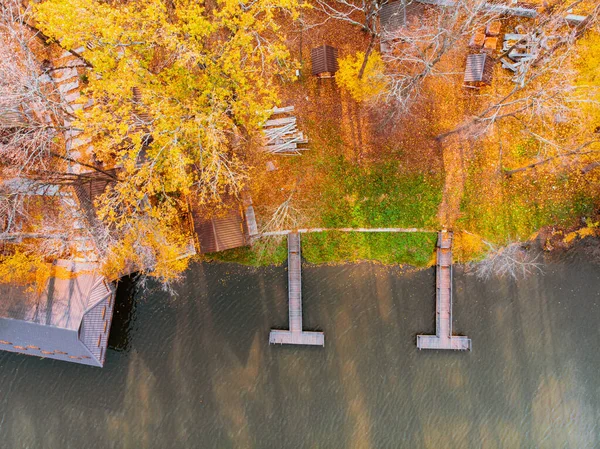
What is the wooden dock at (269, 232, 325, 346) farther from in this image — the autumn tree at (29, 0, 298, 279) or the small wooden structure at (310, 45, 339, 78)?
the small wooden structure at (310, 45, 339, 78)

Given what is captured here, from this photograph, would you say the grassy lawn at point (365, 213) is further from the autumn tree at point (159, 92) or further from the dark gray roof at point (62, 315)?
the dark gray roof at point (62, 315)

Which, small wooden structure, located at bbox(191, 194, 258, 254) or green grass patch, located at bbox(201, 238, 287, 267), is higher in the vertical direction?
small wooden structure, located at bbox(191, 194, 258, 254)

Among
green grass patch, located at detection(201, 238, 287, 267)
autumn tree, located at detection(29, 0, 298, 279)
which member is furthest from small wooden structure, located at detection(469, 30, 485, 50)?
green grass patch, located at detection(201, 238, 287, 267)

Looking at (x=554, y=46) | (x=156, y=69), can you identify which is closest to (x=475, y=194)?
(x=554, y=46)

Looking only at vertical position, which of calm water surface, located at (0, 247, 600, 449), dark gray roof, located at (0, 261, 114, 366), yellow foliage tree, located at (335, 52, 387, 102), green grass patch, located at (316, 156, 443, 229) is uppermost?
yellow foliage tree, located at (335, 52, 387, 102)

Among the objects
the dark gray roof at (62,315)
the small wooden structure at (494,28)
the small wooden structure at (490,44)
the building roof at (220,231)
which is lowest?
the dark gray roof at (62,315)

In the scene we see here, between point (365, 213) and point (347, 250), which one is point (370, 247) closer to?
point (347, 250)

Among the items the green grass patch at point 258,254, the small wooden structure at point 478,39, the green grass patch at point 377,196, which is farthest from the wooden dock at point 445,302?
the small wooden structure at point 478,39
